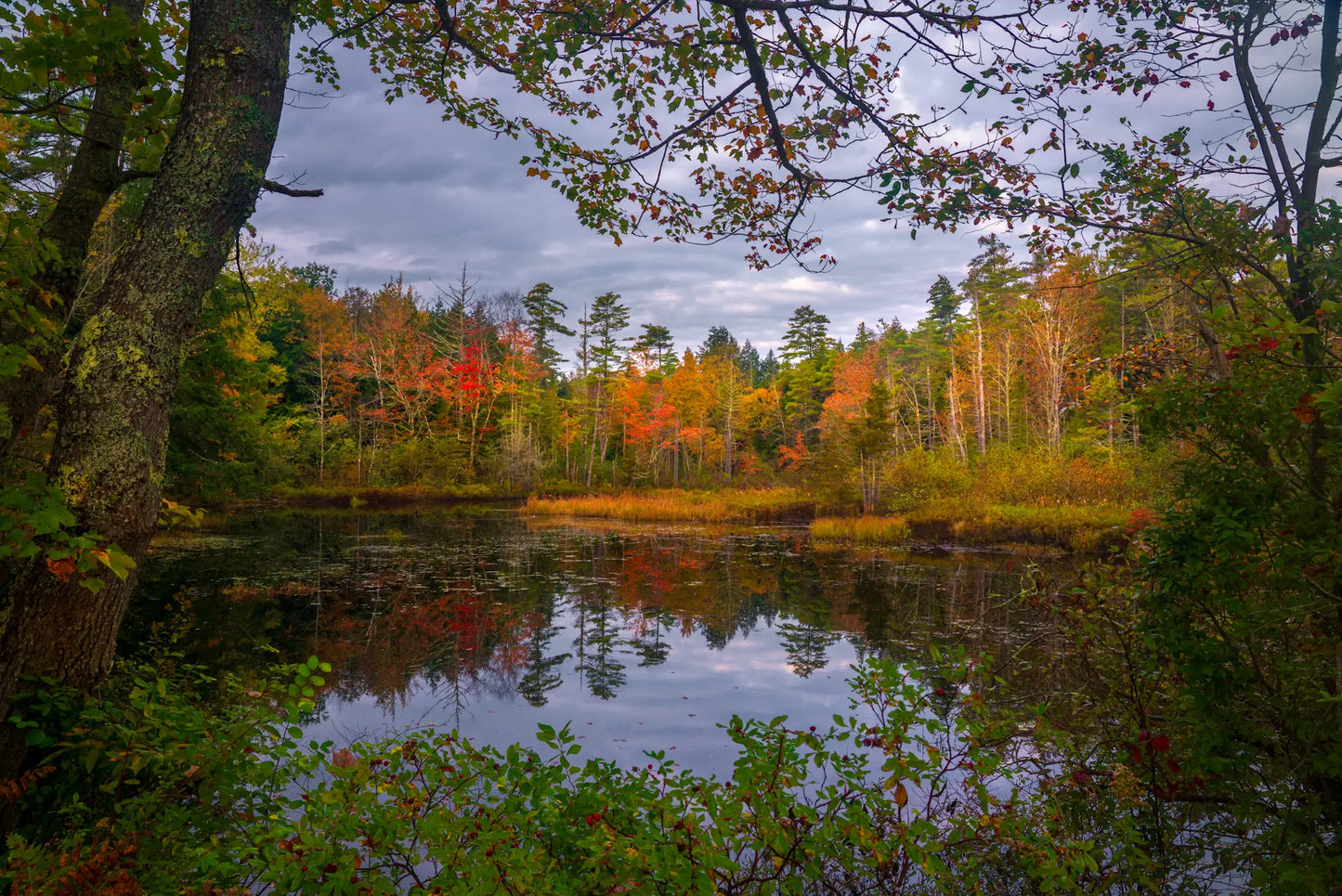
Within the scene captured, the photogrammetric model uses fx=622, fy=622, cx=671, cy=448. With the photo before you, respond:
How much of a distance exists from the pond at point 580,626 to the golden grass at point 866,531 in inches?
88.8

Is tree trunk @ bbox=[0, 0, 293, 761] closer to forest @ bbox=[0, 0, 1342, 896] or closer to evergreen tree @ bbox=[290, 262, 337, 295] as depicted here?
forest @ bbox=[0, 0, 1342, 896]

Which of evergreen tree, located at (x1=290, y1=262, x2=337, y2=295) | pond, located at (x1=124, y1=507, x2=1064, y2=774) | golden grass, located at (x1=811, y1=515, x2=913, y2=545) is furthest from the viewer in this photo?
evergreen tree, located at (x1=290, y1=262, x2=337, y2=295)

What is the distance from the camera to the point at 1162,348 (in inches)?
194

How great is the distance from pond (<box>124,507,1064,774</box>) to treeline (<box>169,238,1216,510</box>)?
6566 mm

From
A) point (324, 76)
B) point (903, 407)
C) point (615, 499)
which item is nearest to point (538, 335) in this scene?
point (615, 499)

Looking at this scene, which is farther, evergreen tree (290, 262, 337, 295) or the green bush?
evergreen tree (290, 262, 337, 295)

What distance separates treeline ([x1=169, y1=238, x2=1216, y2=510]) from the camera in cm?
2538

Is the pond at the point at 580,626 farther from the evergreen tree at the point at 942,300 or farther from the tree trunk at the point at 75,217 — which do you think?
the evergreen tree at the point at 942,300

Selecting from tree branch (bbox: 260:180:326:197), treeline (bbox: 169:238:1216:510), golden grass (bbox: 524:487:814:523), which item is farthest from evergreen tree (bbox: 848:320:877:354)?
tree branch (bbox: 260:180:326:197)

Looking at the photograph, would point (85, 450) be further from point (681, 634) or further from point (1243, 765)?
point (681, 634)

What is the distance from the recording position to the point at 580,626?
9227mm

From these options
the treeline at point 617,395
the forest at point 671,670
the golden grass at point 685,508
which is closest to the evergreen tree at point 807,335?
the treeline at point 617,395

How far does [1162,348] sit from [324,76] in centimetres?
660

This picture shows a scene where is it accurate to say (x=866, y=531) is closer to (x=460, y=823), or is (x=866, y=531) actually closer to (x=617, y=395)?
(x=460, y=823)
